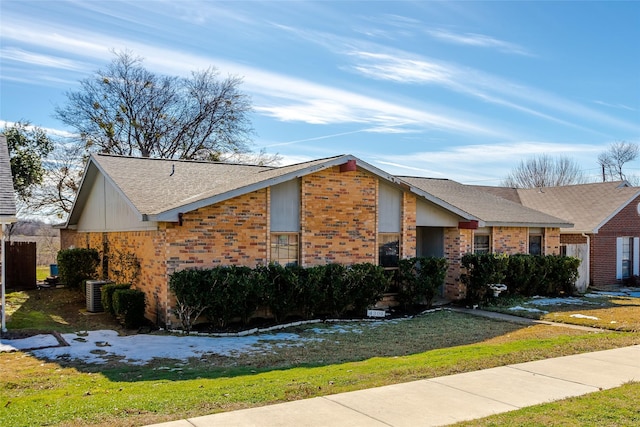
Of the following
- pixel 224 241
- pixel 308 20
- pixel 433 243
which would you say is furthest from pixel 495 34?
pixel 224 241

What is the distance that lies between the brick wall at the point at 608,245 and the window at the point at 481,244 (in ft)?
23.3

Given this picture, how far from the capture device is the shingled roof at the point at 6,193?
11.4 meters

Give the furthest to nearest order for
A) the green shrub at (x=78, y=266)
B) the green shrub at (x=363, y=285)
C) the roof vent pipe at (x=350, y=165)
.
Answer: the green shrub at (x=78, y=266), the roof vent pipe at (x=350, y=165), the green shrub at (x=363, y=285)

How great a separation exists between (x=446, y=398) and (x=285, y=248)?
8087 mm

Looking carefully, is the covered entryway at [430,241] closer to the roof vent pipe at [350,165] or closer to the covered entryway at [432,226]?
the covered entryway at [432,226]

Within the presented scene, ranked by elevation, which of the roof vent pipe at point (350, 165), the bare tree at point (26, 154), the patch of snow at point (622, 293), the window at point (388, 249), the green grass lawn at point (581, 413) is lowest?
the patch of snow at point (622, 293)

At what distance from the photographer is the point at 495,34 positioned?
47.3 feet

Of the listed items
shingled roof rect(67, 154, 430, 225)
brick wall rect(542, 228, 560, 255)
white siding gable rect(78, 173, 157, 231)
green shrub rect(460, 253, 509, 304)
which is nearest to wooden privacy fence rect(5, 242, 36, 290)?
white siding gable rect(78, 173, 157, 231)

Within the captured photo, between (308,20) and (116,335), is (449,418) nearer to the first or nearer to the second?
(116,335)

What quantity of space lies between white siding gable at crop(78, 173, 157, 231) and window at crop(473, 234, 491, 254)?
10.8 meters

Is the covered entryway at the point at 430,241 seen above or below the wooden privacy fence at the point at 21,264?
above

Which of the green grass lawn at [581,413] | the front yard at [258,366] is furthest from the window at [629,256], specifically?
the green grass lawn at [581,413]

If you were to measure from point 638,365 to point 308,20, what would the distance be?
934cm

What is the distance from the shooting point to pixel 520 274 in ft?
59.6
